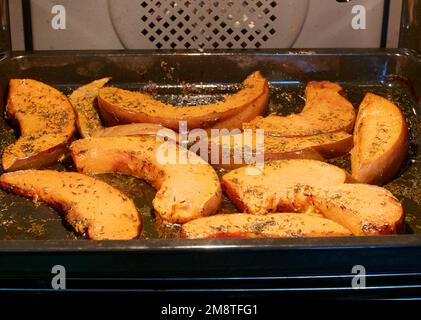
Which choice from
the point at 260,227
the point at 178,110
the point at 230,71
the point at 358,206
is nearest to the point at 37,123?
the point at 178,110

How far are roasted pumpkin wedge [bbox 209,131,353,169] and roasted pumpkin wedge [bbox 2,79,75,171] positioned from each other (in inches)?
15.3

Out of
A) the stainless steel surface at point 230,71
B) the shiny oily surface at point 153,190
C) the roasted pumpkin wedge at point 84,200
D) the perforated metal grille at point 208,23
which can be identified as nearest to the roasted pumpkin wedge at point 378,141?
the shiny oily surface at point 153,190

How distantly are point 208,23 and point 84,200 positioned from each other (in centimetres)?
78

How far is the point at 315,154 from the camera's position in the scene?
167 cm

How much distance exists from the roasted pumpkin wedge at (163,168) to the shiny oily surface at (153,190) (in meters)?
0.03

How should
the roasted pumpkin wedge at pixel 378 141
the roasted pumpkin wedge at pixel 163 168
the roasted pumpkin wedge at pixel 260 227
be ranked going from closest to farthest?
the roasted pumpkin wedge at pixel 260 227 → the roasted pumpkin wedge at pixel 163 168 → the roasted pumpkin wedge at pixel 378 141

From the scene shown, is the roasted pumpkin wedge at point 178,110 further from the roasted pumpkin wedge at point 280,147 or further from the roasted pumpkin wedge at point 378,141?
the roasted pumpkin wedge at point 378,141

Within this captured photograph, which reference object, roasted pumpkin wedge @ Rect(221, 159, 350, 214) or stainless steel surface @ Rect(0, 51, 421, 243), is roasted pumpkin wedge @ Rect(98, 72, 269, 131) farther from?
roasted pumpkin wedge @ Rect(221, 159, 350, 214)

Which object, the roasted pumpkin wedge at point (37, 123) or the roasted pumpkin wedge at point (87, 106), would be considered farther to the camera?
the roasted pumpkin wedge at point (87, 106)

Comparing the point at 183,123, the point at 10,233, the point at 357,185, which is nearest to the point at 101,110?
the point at 183,123

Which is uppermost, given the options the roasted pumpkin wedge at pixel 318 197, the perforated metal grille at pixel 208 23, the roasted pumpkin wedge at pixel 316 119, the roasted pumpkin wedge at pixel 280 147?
the perforated metal grille at pixel 208 23

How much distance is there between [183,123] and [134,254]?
67 centimetres

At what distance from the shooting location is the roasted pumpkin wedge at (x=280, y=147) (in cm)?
165
